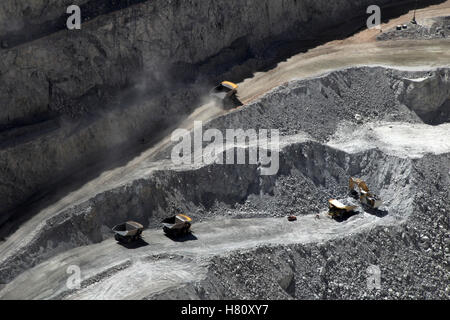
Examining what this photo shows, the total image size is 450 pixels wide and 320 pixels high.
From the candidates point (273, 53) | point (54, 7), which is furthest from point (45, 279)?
point (273, 53)

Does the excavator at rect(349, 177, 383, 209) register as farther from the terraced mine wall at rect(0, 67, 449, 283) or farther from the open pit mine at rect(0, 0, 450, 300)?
the terraced mine wall at rect(0, 67, 449, 283)

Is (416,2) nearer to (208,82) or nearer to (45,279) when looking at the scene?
(208,82)

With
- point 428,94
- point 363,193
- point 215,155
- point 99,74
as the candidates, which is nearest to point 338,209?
point 363,193

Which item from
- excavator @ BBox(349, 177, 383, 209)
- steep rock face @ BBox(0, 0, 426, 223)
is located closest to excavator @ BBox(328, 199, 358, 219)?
excavator @ BBox(349, 177, 383, 209)

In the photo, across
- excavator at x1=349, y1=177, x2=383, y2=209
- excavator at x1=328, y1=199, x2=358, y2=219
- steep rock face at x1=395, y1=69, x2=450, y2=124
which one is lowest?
excavator at x1=328, y1=199, x2=358, y2=219

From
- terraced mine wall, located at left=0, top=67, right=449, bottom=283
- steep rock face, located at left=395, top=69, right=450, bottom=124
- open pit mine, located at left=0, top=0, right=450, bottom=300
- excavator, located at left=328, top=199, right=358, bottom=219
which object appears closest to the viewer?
open pit mine, located at left=0, top=0, right=450, bottom=300

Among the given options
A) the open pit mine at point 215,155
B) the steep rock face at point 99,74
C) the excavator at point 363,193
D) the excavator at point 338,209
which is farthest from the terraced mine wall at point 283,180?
the steep rock face at point 99,74
